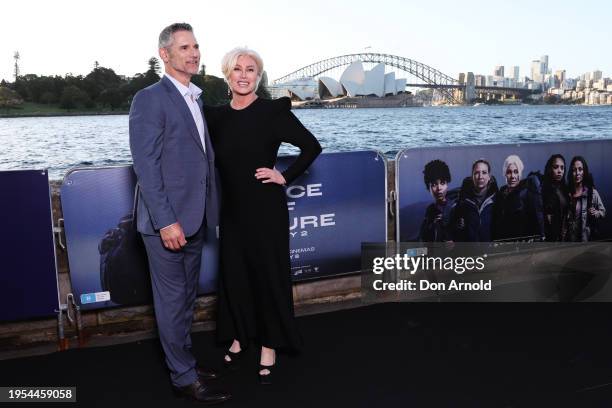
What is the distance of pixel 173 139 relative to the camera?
284cm

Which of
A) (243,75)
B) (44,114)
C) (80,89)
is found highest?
(80,89)

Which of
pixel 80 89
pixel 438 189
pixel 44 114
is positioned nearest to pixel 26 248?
pixel 438 189

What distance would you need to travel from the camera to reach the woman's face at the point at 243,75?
10.1ft

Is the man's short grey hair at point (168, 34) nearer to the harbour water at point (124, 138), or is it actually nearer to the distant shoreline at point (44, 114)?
the harbour water at point (124, 138)

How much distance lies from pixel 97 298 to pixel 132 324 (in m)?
0.32

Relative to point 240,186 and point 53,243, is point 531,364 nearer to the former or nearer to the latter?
point 240,186

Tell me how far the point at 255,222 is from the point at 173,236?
57 centimetres

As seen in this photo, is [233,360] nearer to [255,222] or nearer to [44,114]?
[255,222]

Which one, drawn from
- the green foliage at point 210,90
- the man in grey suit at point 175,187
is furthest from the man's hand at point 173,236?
the green foliage at point 210,90

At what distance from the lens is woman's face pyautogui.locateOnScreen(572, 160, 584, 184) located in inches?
209

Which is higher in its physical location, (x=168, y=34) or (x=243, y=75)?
(x=168, y=34)

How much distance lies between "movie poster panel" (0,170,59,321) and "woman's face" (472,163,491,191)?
3.34 m

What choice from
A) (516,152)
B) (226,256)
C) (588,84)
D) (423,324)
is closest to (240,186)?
(226,256)

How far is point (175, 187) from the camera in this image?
2883mm
